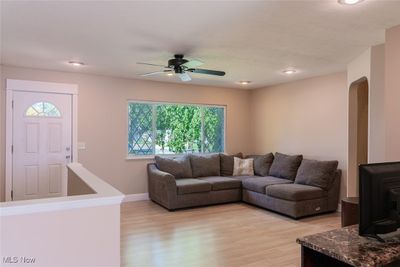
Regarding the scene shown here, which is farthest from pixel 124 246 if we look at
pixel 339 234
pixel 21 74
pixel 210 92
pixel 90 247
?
pixel 210 92

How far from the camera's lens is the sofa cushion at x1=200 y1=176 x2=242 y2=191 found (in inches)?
219

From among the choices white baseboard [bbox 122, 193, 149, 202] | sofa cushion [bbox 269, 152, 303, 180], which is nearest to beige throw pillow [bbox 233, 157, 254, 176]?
sofa cushion [bbox 269, 152, 303, 180]

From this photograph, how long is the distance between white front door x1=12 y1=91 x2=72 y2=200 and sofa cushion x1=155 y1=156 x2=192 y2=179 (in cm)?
161

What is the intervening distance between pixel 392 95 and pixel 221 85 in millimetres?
4023

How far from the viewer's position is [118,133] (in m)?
5.68

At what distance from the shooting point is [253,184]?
18.0 ft

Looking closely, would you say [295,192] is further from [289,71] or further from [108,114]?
[108,114]

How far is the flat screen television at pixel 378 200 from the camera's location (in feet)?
4.98

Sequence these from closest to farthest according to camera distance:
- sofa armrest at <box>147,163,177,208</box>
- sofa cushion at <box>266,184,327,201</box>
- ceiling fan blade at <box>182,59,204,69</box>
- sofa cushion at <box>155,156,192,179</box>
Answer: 1. ceiling fan blade at <box>182,59,204,69</box>
2. sofa cushion at <box>266,184,327,201</box>
3. sofa armrest at <box>147,163,177,208</box>
4. sofa cushion at <box>155,156,192,179</box>

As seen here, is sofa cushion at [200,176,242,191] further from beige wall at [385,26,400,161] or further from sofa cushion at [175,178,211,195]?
beige wall at [385,26,400,161]

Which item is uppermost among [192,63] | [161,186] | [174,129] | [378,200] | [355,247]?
[192,63]

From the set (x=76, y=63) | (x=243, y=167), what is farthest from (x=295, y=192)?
(x=76, y=63)

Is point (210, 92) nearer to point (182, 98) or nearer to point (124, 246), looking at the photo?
point (182, 98)

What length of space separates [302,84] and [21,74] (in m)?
4.94
